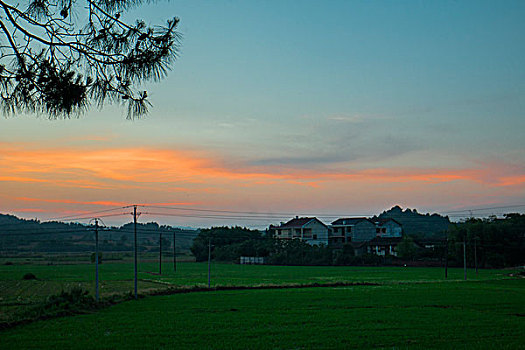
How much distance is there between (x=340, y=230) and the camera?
109m

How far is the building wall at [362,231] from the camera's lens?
10494 centimetres

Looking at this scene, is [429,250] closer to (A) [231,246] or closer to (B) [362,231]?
(B) [362,231]

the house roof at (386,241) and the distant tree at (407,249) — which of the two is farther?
the house roof at (386,241)

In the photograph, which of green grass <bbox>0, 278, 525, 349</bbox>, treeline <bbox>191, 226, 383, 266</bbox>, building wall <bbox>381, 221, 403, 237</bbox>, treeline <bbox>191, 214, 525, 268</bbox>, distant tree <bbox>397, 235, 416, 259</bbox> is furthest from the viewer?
building wall <bbox>381, 221, 403, 237</bbox>

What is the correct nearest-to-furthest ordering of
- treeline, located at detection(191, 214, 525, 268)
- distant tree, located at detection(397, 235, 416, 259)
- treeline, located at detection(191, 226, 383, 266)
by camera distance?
treeline, located at detection(191, 214, 525, 268), distant tree, located at detection(397, 235, 416, 259), treeline, located at detection(191, 226, 383, 266)

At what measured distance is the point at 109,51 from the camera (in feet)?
28.9

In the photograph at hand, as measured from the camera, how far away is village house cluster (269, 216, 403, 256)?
10519cm

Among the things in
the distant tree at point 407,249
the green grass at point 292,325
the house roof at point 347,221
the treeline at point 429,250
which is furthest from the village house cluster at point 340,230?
the green grass at point 292,325

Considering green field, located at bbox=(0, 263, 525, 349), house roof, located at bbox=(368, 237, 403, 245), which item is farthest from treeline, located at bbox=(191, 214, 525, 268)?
green field, located at bbox=(0, 263, 525, 349)

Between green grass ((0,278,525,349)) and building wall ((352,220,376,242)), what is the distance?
73.5m

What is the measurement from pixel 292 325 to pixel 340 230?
8994 cm

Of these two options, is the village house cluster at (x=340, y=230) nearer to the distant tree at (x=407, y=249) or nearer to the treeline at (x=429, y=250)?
the treeline at (x=429, y=250)

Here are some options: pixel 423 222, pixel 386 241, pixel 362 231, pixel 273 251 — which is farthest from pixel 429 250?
pixel 423 222

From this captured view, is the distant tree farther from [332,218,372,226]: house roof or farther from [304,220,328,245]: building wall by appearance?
[304,220,328,245]: building wall
